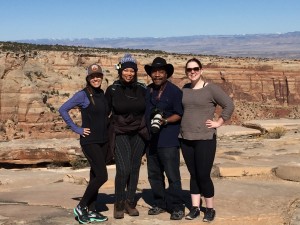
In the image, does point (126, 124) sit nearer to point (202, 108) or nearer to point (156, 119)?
point (156, 119)

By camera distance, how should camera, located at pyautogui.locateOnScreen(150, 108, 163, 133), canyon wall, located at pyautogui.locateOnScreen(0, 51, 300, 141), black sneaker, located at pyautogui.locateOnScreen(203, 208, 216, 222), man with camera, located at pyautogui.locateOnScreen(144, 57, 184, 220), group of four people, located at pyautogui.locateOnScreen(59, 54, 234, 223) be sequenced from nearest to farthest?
camera, located at pyautogui.locateOnScreen(150, 108, 163, 133), group of four people, located at pyautogui.locateOnScreen(59, 54, 234, 223), man with camera, located at pyautogui.locateOnScreen(144, 57, 184, 220), black sneaker, located at pyautogui.locateOnScreen(203, 208, 216, 222), canyon wall, located at pyautogui.locateOnScreen(0, 51, 300, 141)

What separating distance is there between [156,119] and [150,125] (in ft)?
0.70

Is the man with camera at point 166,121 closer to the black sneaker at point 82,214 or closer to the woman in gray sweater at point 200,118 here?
the woman in gray sweater at point 200,118

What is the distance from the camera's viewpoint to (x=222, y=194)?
300 inches

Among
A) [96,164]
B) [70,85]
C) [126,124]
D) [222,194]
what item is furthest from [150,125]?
[70,85]

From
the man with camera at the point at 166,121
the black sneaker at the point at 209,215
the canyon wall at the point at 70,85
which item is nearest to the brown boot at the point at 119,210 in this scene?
the man with camera at the point at 166,121

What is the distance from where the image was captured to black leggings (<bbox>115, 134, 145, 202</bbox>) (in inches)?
242

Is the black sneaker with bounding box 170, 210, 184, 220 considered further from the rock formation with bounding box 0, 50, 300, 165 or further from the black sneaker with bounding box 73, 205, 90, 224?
the rock formation with bounding box 0, 50, 300, 165

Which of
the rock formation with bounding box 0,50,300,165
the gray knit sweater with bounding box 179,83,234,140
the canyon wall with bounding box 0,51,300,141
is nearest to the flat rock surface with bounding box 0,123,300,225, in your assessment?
the gray knit sweater with bounding box 179,83,234,140

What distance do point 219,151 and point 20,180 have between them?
17.0 ft

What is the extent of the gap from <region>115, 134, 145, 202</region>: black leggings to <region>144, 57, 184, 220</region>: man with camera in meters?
0.22

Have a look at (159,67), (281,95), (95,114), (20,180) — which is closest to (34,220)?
(95,114)

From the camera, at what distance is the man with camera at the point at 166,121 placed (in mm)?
6023

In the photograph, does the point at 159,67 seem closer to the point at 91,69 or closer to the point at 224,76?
the point at 91,69
